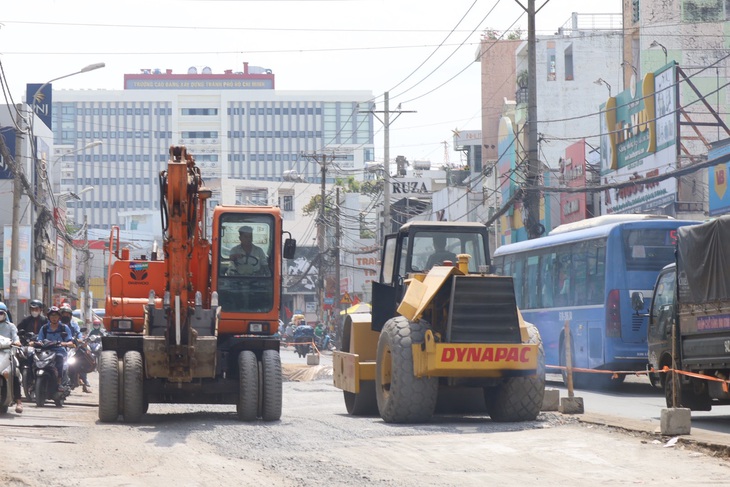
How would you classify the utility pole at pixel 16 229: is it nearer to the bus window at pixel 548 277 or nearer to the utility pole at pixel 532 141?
the bus window at pixel 548 277

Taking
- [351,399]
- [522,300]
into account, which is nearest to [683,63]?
[522,300]

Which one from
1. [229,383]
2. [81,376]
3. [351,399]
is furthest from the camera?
[81,376]

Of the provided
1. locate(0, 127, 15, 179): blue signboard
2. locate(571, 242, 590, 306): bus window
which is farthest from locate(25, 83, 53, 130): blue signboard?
locate(571, 242, 590, 306): bus window

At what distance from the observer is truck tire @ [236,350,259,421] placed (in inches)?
646

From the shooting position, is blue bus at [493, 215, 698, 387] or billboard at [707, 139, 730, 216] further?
billboard at [707, 139, 730, 216]

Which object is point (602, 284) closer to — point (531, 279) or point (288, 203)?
point (531, 279)

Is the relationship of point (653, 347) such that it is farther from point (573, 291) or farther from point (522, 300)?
point (522, 300)

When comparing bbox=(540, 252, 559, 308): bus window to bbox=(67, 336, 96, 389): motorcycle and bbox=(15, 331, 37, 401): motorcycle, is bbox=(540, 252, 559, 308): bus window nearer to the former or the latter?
bbox=(67, 336, 96, 389): motorcycle

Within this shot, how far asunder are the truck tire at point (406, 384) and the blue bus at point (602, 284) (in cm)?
870

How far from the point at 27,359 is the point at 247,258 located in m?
4.68

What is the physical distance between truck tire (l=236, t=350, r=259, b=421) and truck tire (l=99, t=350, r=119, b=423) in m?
1.65

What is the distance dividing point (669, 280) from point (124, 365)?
883 cm

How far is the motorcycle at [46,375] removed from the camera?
19.6 meters

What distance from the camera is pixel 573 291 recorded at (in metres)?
25.8
